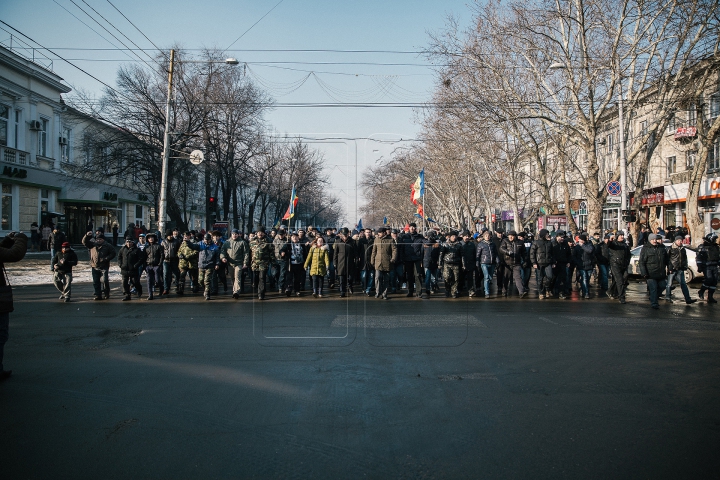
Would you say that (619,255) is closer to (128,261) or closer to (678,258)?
(678,258)

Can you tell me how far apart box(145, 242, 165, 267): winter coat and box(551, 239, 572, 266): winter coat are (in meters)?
10.7

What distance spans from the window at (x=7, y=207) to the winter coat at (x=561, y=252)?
28778 mm

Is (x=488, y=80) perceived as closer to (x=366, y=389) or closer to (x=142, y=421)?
(x=366, y=389)

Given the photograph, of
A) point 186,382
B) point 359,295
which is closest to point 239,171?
point 359,295

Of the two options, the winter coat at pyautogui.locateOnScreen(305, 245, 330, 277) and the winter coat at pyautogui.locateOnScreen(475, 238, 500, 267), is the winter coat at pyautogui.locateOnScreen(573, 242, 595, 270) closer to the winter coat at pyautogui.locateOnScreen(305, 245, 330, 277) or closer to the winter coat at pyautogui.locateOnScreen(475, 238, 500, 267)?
the winter coat at pyautogui.locateOnScreen(475, 238, 500, 267)

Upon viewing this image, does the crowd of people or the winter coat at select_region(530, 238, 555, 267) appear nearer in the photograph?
the crowd of people

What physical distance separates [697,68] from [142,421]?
2190 centimetres

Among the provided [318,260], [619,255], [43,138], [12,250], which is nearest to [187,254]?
[318,260]

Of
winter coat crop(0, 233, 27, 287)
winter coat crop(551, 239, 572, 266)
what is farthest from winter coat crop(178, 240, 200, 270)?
winter coat crop(551, 239, 572, 266)

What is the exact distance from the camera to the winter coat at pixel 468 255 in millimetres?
15062

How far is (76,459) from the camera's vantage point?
162 inches

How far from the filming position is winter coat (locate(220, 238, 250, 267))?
14.6 m

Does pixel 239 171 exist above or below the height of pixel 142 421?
above

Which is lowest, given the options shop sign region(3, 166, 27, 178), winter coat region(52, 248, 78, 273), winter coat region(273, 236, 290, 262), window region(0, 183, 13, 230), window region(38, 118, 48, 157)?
winter coat region(52, 248, 78, 273)
